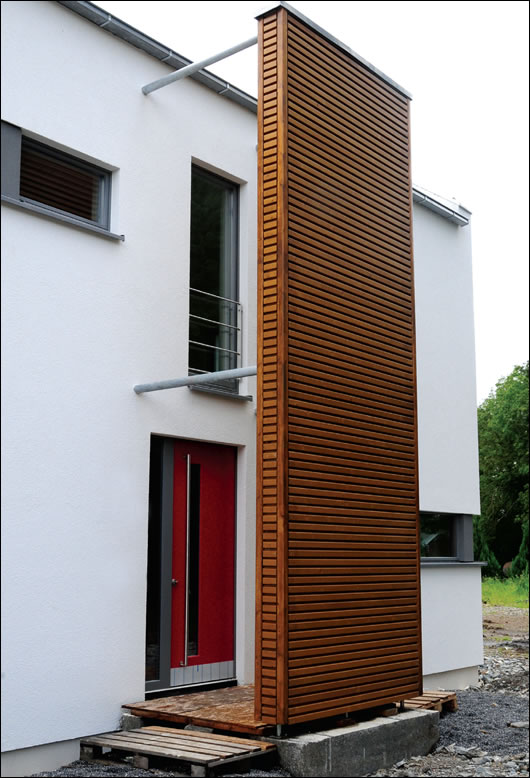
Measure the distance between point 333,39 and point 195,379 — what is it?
3135 millimetres

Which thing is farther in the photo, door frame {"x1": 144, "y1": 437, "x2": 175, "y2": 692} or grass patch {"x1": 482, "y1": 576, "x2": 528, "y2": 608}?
grass patch {"x1": 482, "y1": 576, "x2": 528, "y2": 608}

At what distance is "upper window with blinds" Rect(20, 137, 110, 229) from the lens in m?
6.84

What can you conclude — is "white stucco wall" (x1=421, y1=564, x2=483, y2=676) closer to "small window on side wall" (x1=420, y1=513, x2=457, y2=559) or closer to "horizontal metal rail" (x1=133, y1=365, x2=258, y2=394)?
"small window on side wall" (x1=420, y1=513, x2=457, y2=559)

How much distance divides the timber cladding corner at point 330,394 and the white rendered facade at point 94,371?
57.8 inches

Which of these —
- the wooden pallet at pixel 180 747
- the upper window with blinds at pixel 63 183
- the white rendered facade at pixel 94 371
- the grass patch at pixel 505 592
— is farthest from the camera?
the grass patch at pixel 505 592

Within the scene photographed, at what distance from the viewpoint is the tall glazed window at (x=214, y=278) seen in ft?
27.2

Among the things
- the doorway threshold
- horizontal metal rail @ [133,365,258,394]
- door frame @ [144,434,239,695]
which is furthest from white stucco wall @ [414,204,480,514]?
horizontal metal rail @ [133,365,258,394]

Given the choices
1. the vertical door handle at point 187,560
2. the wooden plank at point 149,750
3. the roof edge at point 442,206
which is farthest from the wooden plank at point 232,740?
the roof edge at point 442,206

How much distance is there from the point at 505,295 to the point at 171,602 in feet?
88.4

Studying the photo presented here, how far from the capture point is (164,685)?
7.27 m

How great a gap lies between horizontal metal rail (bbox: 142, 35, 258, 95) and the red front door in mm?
3269

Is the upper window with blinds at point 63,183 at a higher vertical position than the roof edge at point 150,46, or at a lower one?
lower

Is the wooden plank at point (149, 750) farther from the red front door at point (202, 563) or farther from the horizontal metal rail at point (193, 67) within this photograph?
the horizontal metal rail at point (193, 67)

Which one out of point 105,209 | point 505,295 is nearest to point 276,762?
point 105,209
